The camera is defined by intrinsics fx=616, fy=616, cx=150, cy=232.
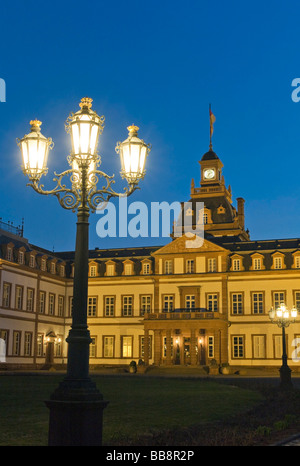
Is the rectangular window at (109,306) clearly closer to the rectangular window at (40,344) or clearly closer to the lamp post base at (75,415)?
the rectangular window at (40,344)

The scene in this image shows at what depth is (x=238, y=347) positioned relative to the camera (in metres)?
62.1

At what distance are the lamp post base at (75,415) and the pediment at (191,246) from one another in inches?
2109

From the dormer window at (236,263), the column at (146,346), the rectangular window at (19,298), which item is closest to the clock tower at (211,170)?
the dormer window at (236,263)

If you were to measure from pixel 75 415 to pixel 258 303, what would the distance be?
A: 53.7 m

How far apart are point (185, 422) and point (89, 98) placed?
9.25 metres

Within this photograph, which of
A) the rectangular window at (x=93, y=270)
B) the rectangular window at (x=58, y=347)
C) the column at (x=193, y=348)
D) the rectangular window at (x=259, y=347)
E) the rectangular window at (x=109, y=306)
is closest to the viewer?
the column at (x=193, y=348)

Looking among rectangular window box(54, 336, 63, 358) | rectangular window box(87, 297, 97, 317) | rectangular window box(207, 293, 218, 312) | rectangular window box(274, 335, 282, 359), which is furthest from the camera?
rectangular window box(87, 297, 97, 317)

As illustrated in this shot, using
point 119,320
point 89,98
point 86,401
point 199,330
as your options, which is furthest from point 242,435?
point 119,320

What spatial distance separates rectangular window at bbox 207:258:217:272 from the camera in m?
63.5

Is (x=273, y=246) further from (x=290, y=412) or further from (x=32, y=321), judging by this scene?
(x=290, y=412)

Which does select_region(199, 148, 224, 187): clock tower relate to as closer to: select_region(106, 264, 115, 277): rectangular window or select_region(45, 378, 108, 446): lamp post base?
select_region(106, 264, 115, 277): rectangular window

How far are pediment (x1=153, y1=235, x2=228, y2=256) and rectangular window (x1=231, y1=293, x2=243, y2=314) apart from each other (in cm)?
468

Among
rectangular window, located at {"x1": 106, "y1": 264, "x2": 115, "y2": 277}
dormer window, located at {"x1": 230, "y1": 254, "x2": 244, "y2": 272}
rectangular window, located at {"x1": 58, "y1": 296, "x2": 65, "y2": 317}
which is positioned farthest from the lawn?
rectangular window, located at {"x1": 58, "y1": 296, "x2": 65, "y2": 317}

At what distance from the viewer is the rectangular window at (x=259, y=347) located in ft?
200
